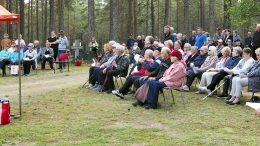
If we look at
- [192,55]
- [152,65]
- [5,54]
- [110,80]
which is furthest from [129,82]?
[5,54]

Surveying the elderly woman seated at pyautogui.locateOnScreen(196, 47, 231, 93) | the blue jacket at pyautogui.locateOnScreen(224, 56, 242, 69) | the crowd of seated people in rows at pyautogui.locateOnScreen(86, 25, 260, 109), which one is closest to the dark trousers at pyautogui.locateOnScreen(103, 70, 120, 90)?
the crowd of seated people in rows at pyautogui.locateOnScreen(86, 25, 260, 109)

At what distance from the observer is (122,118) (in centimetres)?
809

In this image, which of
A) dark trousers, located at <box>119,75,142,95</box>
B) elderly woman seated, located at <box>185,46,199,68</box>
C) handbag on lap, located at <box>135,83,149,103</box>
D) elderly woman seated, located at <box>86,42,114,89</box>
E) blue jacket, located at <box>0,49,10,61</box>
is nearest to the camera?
handbag on lap, located at <box>135,83,149,103</box>

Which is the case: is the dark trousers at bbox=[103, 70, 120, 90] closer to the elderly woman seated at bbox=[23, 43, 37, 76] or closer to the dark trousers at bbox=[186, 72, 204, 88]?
the dark trousers at bbox=[186, 72, 204, 88]

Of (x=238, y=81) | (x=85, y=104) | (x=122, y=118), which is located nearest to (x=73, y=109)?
(x=85, y=104)

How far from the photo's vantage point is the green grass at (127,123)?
6.39 metres

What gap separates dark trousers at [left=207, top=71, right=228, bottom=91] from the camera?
10.5m

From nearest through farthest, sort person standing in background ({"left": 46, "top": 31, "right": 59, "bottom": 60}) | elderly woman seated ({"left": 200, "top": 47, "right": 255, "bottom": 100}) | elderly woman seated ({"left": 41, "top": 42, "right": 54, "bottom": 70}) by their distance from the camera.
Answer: elderly woman seated ({"left": 200, "top": 47, "right": 255, "bottom": 100}) → elderly woman seated ({"left": 41, "top": 42, "right": 54, "bottom": 70}) → person standing in background ({"left": 46, "top": 31, "right": 59, "bottom": 60})

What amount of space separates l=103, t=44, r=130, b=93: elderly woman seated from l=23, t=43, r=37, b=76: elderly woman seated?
640 centimetres

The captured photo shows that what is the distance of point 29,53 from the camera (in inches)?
704

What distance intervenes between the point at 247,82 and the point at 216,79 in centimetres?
118

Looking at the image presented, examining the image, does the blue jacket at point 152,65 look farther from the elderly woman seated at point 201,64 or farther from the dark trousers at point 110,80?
the elderly woman seated at point 201,64

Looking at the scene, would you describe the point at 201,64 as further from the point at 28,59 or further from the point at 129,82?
the point at 28,59

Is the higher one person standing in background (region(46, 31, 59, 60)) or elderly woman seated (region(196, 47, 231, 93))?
person standing in background (region(46, 31, 59, 60))
